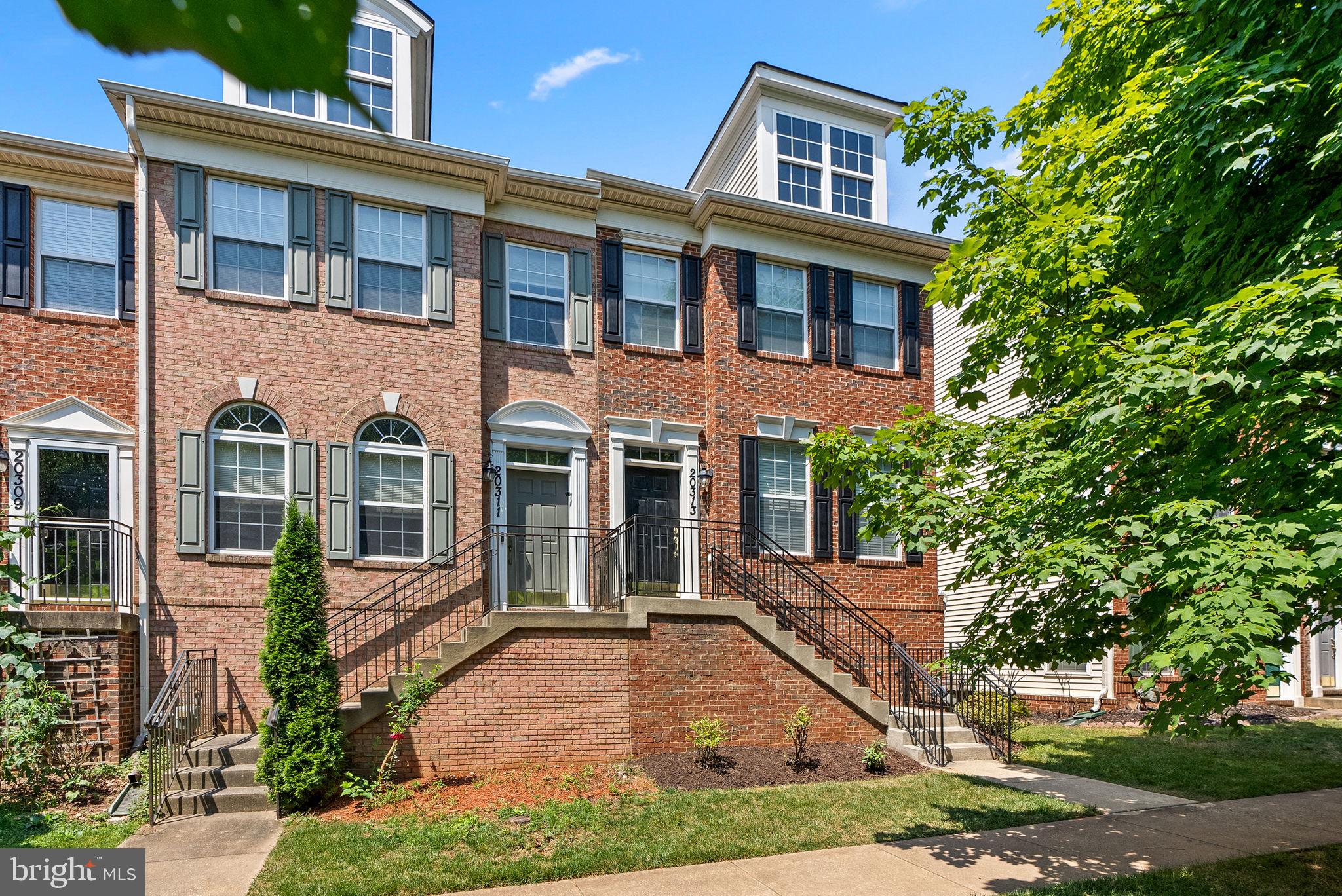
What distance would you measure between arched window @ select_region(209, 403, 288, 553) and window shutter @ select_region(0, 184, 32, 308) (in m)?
3.10

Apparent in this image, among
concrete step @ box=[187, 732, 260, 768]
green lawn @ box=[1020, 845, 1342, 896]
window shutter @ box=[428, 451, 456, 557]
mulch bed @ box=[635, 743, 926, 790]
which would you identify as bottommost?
mulch bed @ box=[635, 743, 926, 790]

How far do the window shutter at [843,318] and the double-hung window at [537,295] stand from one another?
16.2 ft

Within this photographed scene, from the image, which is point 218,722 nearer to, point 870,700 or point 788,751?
point 788,751

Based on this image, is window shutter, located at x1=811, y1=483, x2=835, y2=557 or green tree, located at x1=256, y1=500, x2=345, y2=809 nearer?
green tree, located at x1=256, y1=500, x2=345, y2=809

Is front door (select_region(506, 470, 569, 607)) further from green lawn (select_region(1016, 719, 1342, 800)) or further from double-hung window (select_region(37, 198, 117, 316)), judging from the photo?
green lawn (select_region(1016, 719, 1342, 800))

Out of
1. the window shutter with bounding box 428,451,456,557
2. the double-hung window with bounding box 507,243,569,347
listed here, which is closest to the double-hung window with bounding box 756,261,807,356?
the double-hung window with bounding box 507,243,569,347

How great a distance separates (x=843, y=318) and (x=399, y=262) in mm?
7669

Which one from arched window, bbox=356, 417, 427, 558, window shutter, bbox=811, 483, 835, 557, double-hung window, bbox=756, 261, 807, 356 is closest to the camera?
arched window, bbox=356, 417, 427, 558

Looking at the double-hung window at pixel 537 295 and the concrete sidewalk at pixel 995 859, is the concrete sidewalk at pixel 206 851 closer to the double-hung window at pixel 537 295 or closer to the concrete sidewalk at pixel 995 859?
the concrete sidewalk at pixel 995 859

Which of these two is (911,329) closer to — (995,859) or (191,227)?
(995,859)

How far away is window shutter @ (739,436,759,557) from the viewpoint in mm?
14547

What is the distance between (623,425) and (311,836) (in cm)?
769

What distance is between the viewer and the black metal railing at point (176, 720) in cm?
909

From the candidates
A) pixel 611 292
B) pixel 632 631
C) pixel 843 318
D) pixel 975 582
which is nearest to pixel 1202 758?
pixel 975 582
